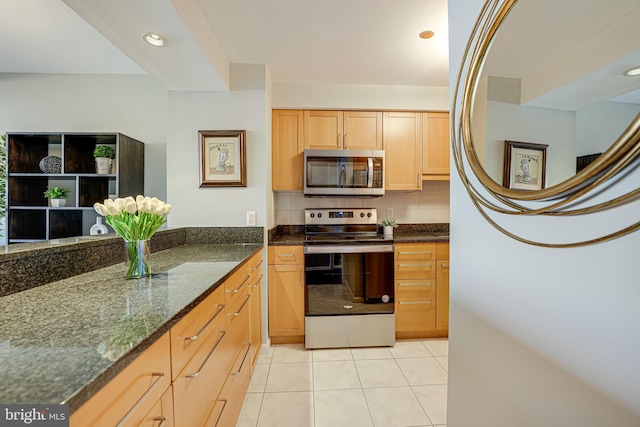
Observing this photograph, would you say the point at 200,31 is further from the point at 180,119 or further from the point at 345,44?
the point at 345,44

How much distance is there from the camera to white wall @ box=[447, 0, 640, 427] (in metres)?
0.48

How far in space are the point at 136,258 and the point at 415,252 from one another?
81.3 inches

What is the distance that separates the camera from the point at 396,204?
113 inches

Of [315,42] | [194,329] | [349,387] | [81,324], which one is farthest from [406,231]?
[81,324]

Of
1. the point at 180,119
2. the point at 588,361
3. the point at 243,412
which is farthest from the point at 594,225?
the point at 180,119

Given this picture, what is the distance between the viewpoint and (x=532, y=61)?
657 mm

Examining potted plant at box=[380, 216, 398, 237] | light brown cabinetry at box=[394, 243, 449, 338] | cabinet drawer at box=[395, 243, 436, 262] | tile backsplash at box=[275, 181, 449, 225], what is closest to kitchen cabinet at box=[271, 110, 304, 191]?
Result: tile backsplash at box=[275, 181, 449, 225]

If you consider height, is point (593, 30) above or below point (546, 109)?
above

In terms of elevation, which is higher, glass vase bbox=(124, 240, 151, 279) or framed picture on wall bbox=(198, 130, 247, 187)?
framed picture on wall bbox=(198, 130, 247, 187)

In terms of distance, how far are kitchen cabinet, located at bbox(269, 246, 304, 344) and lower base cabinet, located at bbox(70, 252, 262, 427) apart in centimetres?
65

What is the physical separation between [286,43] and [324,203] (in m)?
1.47

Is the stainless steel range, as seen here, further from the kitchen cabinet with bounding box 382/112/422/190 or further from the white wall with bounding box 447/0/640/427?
the white wall with bounding box 447/0/640/427

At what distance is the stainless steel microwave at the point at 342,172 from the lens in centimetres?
Result: 246

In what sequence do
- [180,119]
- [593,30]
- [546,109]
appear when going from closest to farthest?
[593,30]
[546,109]
[180,119]
